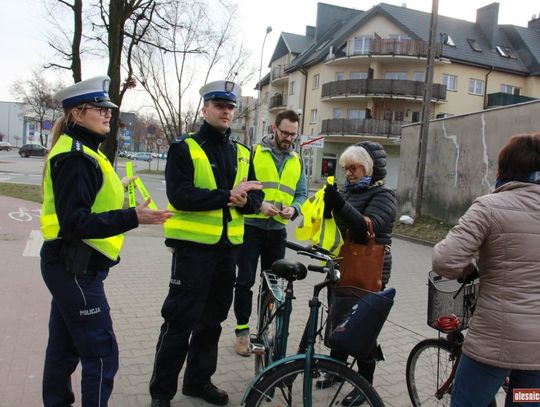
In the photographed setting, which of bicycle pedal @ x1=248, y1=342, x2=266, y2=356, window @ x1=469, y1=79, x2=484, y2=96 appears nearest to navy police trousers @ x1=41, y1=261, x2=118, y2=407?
bicycle pedal @ x1=248, y1=342, x2=266, y2=356

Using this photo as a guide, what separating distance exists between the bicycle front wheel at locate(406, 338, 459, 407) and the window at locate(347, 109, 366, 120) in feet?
127

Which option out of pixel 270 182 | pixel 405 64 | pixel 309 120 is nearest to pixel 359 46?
pixel 405 64

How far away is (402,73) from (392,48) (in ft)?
8.47

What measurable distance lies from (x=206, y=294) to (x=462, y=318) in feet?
5.27

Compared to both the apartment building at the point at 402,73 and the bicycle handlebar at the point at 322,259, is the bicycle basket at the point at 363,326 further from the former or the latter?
the apartment building at the point at 402,73

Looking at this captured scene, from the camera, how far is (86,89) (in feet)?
8.56

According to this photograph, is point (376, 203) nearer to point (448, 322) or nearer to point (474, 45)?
point (448, 322)

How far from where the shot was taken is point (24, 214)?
39.7 feet

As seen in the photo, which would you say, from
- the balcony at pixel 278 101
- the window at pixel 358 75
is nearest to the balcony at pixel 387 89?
the window at pixel 358 75

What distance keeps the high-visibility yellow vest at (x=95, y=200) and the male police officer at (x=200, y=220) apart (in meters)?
0.53

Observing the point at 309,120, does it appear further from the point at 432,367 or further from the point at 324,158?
the point at 432,367

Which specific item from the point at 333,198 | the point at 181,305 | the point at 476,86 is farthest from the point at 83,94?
the point at 476,86

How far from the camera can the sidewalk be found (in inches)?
145

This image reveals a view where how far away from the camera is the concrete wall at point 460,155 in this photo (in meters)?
12.2
